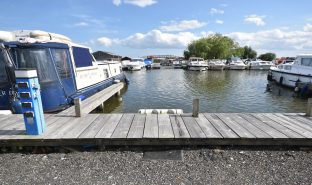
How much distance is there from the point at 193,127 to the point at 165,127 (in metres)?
0.68

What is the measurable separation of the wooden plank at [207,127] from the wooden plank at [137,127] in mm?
Result: 1445

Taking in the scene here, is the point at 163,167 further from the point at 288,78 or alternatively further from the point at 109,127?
the point at 288,78

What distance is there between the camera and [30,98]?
13.7ft

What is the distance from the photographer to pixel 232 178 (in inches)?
138

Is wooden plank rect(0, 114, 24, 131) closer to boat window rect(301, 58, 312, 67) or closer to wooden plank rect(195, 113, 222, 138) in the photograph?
wooden plank rect(195, 113, 222, 138)

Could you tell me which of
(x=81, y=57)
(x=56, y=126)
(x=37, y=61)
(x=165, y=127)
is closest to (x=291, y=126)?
(x=165, y=127)

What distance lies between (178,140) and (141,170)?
105 centimetres

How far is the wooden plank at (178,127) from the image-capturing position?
14.7 feet

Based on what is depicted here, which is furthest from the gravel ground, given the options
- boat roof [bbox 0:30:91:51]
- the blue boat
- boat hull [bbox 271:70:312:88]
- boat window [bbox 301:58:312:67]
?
boat window [bbox 301:58:312:67]

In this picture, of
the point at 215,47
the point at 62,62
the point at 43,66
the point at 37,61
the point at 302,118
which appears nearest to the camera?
the point at 302,118

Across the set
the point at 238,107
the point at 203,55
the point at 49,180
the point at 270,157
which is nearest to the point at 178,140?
the point at 270,157

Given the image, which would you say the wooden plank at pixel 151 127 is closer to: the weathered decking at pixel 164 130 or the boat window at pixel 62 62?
the weathered decking at pixel 164 130

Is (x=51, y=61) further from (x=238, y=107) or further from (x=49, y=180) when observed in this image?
(x=238, y=107)

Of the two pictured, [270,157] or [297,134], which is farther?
[297,134]
